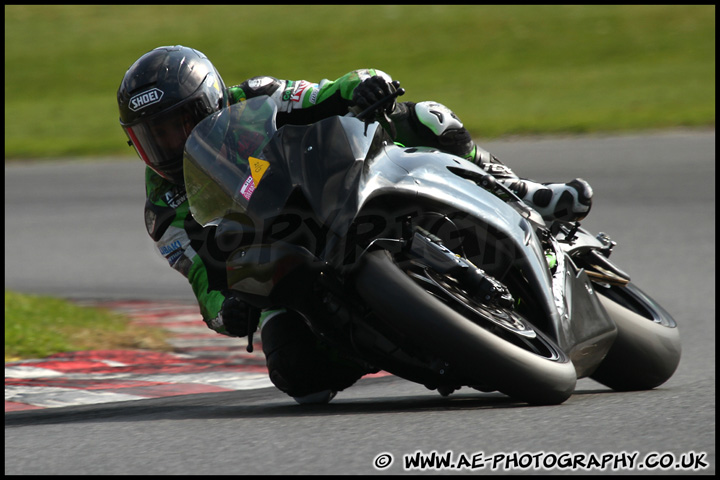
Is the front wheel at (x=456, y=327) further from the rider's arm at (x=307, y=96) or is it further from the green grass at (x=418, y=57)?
the green grass at (x=418, y=57)

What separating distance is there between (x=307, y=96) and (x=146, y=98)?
2.16ft

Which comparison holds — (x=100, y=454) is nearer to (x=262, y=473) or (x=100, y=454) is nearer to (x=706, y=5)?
(x=262, y=473)

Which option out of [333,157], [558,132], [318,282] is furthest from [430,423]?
[558,132]

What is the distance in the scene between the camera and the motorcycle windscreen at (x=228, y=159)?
353 cm

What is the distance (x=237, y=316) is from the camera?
3797 mm

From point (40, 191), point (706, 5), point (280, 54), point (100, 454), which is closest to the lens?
point (100, 454)

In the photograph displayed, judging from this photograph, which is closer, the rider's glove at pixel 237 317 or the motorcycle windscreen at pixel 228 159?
the motorcycle windscreen at pixel 228 159

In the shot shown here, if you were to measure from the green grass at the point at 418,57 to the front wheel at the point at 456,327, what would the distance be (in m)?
12.4

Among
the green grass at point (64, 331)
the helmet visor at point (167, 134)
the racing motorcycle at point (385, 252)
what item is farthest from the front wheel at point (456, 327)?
the green grass at point (64, 331)

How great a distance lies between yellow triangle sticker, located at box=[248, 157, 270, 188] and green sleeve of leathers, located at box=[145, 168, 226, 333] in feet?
2.48

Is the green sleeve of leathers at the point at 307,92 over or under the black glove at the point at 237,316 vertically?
over

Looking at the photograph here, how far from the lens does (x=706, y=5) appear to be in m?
32.4

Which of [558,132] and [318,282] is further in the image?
[558,132]

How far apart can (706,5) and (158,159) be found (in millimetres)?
31106
